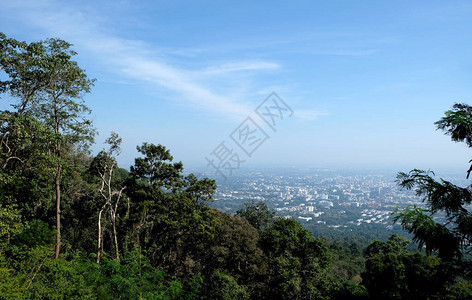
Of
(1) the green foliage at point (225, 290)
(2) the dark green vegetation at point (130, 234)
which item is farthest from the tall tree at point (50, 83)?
(1) the green foliage at point (225, 290)

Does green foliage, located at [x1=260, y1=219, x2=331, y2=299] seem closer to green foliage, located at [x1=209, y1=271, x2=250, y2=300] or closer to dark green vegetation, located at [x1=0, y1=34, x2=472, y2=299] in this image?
dark green vegetation, located at [x1=0, y1=34, x2=472, y2=299]

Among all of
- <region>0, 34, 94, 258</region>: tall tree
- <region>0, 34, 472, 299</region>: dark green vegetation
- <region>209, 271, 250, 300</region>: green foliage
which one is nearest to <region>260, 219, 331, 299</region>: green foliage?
<region>0, 34, 472, 299</region>: dark green vegetation

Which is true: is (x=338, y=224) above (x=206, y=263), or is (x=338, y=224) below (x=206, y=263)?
below

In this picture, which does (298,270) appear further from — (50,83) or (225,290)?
(50,83)

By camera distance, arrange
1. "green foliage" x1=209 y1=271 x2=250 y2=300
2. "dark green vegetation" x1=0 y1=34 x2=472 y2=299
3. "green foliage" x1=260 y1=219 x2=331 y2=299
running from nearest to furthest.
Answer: "dark green vegetation" x1=0 y1=34 x2=472 y2=299 → "green foliage" x1=209 y1=271 x2=250 y2=300 → "green foliage" x1=260 y1=219 x2=331 y2=299

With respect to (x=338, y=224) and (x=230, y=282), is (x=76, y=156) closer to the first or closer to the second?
(x=230, y=282)

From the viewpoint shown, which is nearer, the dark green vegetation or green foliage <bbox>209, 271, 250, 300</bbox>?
the dark green vegetation

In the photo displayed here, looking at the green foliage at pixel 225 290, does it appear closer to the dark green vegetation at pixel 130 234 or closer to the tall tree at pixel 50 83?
the dark green vegetation at pixel 130 234

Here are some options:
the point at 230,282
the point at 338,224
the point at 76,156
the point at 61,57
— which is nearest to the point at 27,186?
the point at 76,156
